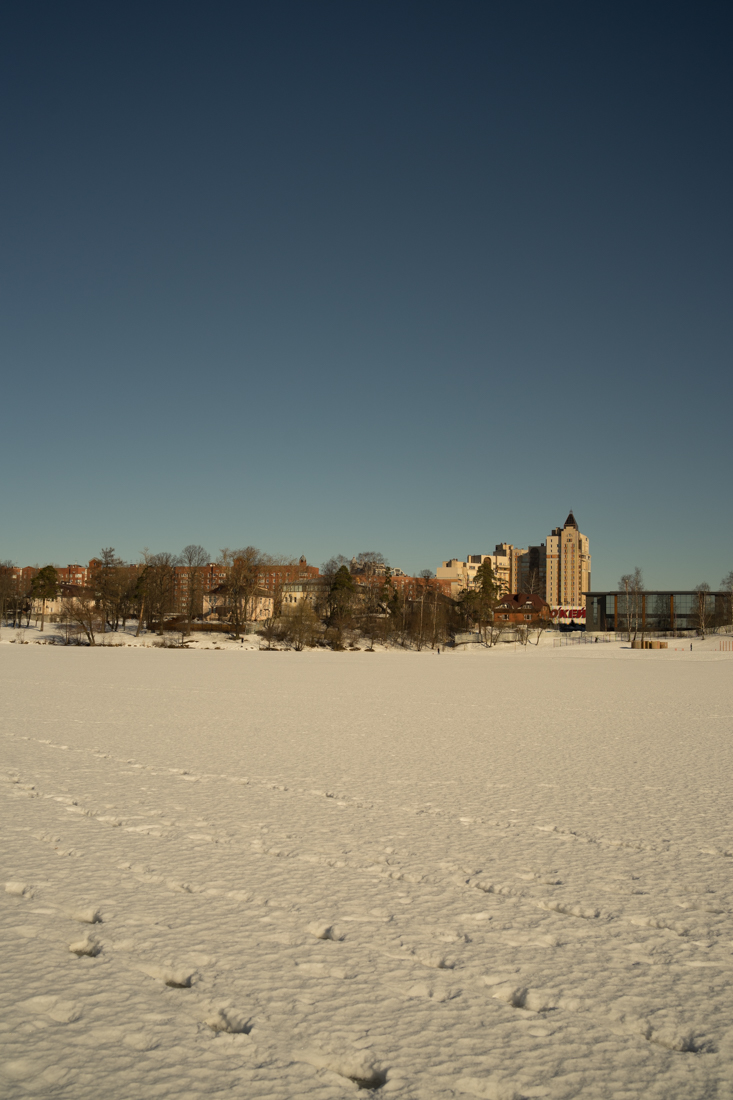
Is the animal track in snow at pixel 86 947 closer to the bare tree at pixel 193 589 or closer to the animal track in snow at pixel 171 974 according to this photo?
the animal track in snow at pixel 171 974

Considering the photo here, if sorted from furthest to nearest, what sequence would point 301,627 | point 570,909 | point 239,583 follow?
point 239,583 < point 301,627 < point 570,909

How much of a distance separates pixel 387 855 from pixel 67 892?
8.92 feet

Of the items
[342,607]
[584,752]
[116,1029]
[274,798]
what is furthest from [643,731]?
[342,607]

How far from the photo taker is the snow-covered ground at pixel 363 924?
11.5 ft

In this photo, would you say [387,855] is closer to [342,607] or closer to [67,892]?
[67,892]

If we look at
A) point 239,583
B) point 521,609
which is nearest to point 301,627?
point 239,583

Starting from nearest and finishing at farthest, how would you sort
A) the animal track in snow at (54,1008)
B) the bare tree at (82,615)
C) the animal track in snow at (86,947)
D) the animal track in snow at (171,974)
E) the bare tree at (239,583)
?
the animal track in snow at (54,1008)
the animal track in snow at (171,974)
the animal track in snow at (86,947)
the bare tree at (82,615)
the bare tree at (239,583)

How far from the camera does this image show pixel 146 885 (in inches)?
230

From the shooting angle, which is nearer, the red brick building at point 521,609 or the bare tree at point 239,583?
the bare tree at point 239,583

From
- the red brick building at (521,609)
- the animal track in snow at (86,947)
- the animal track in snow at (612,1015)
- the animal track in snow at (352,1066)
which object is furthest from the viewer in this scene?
the red brick building at (521,609)

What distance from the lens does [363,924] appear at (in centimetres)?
513

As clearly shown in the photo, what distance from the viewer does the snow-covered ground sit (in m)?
3.49

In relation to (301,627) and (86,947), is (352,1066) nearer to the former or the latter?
(86,947)

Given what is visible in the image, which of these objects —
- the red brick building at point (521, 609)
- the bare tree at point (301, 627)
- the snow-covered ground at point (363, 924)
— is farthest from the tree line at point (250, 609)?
the snow-covered ground at point (363, 924)
